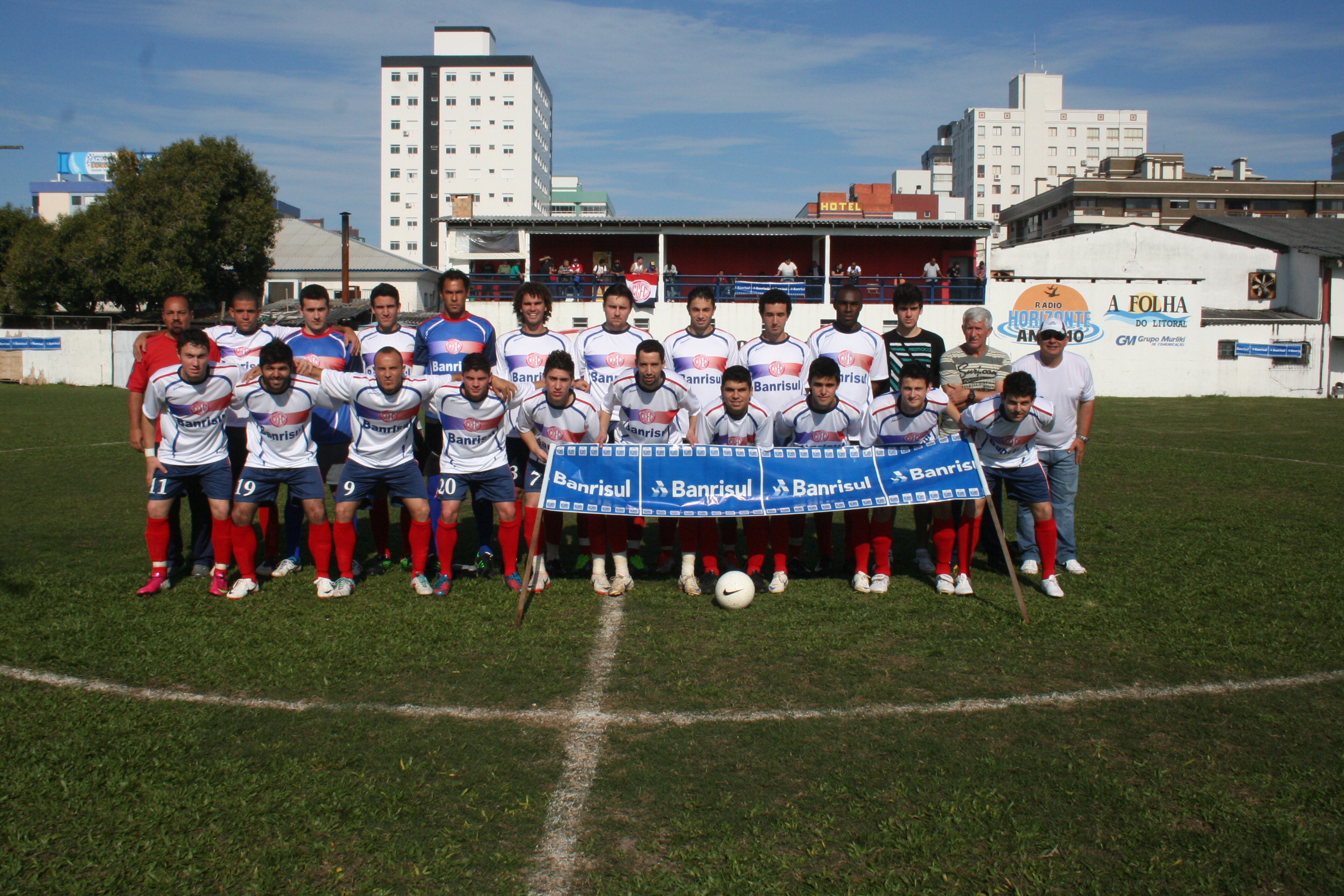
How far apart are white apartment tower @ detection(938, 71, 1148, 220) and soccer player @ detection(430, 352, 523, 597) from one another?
101m

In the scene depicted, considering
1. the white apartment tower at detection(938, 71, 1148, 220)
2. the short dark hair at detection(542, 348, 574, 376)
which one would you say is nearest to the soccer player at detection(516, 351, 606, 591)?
the short dark hair at detection(542, 348, 574, 376)

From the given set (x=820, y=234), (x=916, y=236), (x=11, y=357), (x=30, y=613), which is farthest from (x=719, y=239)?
(x=30, y=613)

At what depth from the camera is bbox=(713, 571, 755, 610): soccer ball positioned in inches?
230

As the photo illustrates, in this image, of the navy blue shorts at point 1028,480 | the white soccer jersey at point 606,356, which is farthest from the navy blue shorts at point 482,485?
the navy blue shorts at point 1028,480

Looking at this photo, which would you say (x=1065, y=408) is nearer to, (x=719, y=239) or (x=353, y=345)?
(x=353, y=345)

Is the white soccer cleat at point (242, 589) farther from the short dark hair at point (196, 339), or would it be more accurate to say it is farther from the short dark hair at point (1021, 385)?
the short dark hair at point (1021, 385)

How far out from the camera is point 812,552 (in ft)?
24.7

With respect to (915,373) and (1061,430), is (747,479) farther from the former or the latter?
(1061,430)

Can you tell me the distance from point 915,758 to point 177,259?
45640 mm

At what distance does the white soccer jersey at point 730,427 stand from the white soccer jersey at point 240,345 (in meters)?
3.38

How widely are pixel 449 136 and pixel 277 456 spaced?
95.0 meters

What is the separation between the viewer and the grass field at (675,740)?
300 centimetres

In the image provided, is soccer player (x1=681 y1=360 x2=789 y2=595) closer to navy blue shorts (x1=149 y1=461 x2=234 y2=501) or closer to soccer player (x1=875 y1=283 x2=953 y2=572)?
soccer player (x1=875 y1=283 x2=953 y2=572)

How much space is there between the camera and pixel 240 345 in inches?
282
